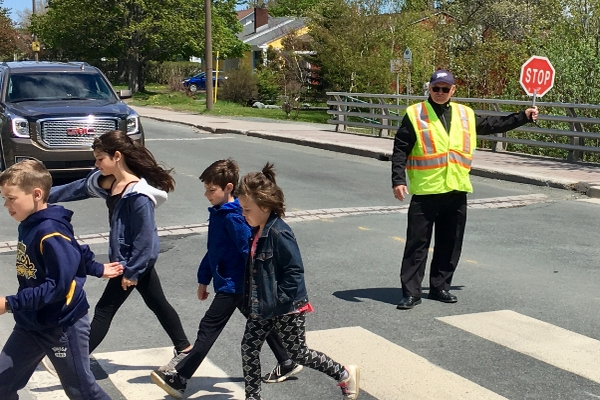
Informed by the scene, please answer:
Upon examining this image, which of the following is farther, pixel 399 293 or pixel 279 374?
pixel 399 293

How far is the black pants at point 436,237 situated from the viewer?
22.0ft

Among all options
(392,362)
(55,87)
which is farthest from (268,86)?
(392,362)

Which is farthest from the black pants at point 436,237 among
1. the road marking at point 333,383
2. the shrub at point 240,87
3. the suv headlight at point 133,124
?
the shrub at point 240,87

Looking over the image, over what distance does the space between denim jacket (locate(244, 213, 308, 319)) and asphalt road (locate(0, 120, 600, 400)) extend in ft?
2.54

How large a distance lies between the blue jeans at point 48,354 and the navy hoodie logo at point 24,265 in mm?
258

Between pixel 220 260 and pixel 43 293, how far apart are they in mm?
1255

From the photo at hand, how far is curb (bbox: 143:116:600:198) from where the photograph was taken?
13047 mm

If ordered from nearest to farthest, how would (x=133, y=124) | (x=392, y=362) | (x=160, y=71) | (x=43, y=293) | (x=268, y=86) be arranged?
(x=43, y=293) < (x=392, y=362) < (x=133, y=124) < (x=268, y=86) < (x=160, y=71)

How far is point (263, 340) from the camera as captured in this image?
4453mm

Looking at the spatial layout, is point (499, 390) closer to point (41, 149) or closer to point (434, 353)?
point (434, 353)

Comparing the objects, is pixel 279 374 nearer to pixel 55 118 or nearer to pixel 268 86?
pixel 55 118

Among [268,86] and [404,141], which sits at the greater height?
[404,141]

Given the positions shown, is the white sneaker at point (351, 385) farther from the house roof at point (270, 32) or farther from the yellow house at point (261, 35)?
the yellow house at point (261, 35)

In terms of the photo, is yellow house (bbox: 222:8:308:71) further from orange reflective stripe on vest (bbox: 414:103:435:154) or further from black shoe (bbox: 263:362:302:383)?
black shoe (bbox: 263:362:302:383)
